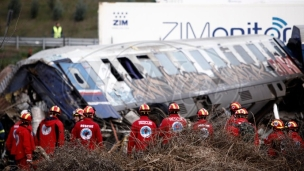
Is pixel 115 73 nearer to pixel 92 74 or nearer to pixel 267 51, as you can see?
pixel 92 74

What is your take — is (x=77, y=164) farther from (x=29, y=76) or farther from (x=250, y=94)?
(x=250, y=94)

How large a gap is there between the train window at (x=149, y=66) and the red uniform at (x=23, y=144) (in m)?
4.84

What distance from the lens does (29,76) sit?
62.2ft

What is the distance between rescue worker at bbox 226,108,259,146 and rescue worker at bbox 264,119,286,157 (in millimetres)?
279

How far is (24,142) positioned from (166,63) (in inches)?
231

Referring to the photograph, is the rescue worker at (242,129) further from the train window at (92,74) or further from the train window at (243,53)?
the train window at (243,53)

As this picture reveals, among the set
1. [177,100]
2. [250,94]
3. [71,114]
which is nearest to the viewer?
[71,114]

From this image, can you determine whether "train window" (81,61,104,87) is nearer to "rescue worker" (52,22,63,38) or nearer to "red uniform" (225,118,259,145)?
"red uniform" (225,118,259,145)

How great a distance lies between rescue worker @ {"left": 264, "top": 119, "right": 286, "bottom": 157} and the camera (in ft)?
44.0

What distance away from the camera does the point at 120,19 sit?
28.6 meters

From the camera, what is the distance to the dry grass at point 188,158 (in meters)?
11.4

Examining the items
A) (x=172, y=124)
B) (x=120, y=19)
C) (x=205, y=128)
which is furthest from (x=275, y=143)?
(x=120, y=19)

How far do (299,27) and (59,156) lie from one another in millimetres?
12822

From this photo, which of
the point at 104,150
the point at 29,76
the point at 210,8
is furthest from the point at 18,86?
the point at 210,8
